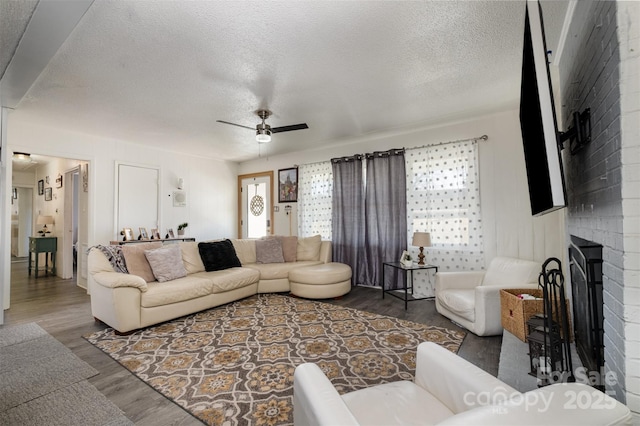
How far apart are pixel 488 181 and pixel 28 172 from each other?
10698mm

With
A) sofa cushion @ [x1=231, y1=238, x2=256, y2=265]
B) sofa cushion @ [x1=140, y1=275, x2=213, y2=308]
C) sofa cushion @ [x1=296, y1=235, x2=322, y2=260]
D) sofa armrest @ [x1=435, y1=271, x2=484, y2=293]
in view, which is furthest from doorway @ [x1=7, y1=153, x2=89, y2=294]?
sofa armrest @ [x1=435, y1=271, x2=484, y2=293]

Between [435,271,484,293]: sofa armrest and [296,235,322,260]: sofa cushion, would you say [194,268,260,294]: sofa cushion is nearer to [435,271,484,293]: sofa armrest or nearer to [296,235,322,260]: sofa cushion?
[296,235,322,260]: sofa cushion

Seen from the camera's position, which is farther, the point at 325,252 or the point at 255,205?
the point at 255,205

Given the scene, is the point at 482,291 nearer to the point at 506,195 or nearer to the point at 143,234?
the point at 506,195

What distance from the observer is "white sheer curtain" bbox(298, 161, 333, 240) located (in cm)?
529

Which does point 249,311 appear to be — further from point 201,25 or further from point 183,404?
point 201,25

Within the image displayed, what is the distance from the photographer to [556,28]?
2.07m

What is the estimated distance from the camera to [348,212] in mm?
4938

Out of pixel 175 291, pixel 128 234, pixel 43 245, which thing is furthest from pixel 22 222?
pixel 175 291

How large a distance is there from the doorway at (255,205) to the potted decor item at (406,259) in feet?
10.1

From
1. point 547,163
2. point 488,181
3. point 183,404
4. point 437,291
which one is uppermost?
point 488,181

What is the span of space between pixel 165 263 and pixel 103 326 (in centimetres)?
88

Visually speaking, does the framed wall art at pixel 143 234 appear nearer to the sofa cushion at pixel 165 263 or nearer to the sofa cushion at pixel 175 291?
the sofa cushion at pixel 165 263

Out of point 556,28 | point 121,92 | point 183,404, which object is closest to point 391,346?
point 183,404
